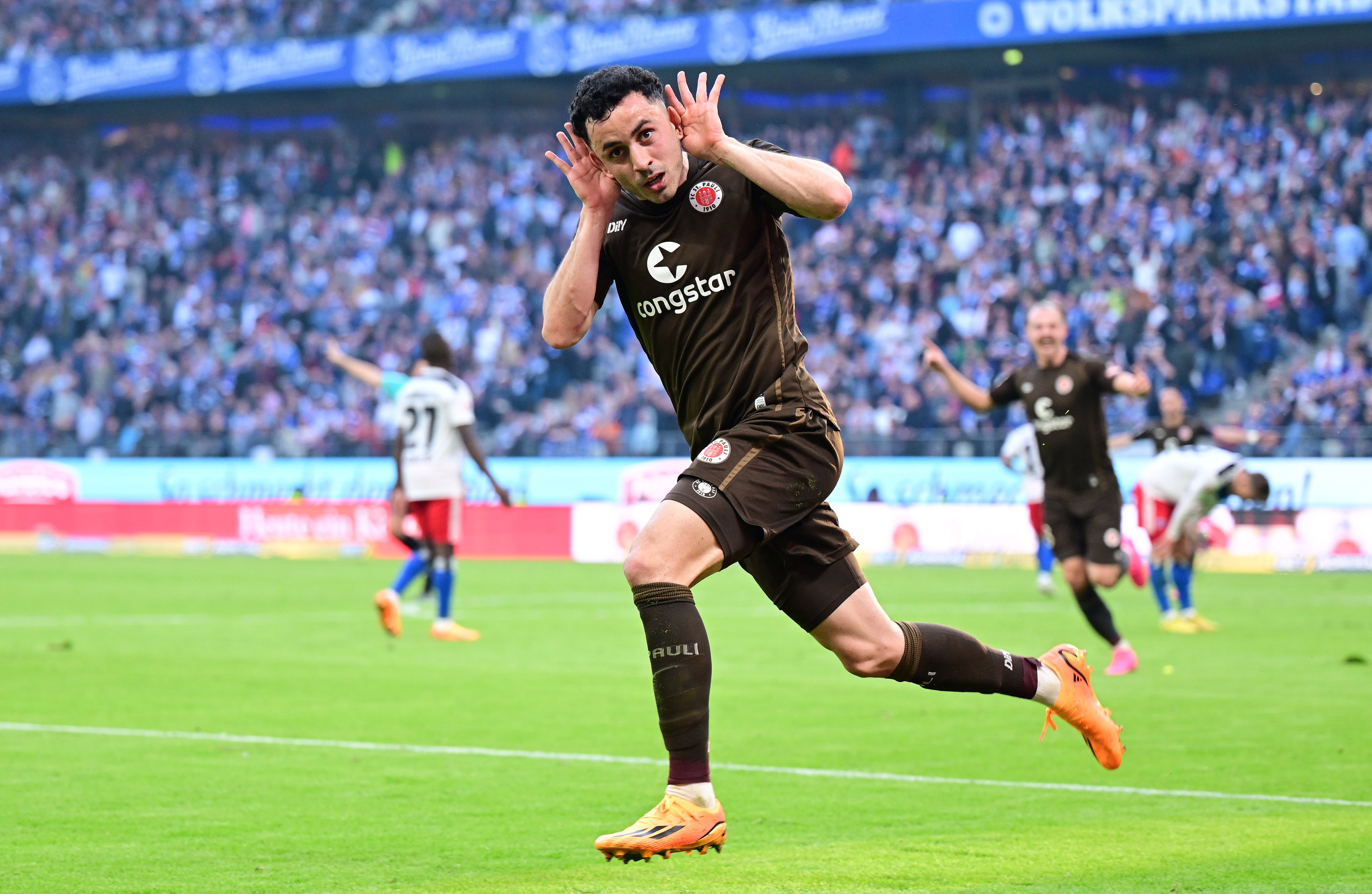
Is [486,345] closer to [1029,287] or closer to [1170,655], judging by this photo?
[1029,287]

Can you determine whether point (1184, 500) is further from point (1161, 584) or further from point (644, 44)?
point (644, 44)

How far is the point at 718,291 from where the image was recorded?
5.00 metres

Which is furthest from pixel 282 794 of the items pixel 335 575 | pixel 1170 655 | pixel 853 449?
pixel 853 449

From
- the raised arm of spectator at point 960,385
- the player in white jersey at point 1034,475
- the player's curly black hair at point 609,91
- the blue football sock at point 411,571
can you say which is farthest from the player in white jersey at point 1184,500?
the player's curly black hair at point 609,91

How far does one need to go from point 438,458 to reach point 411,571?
3.22ft

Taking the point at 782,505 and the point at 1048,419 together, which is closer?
the point at 782,505

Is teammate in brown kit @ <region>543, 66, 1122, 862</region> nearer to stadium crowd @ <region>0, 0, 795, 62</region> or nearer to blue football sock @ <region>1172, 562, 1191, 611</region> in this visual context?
blue football sock @ <region>1172, 562, 1191, 611</region>

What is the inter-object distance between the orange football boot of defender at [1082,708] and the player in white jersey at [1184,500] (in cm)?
835

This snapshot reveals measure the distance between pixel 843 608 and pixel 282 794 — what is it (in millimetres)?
2892

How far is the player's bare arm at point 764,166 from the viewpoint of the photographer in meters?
4.74

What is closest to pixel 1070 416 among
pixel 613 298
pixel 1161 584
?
pixel 1161 584

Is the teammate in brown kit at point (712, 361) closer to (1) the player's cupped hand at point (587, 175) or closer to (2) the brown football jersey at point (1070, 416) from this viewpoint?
(1) the player's cupped hand at point (587, 175)

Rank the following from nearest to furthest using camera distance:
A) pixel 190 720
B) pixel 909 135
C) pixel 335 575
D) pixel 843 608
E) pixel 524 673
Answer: pixel 843 608, pixel 190 720, pixel 524 673, pixel 335 575, pixel 909 135

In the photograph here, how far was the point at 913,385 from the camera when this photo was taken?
2844cm
